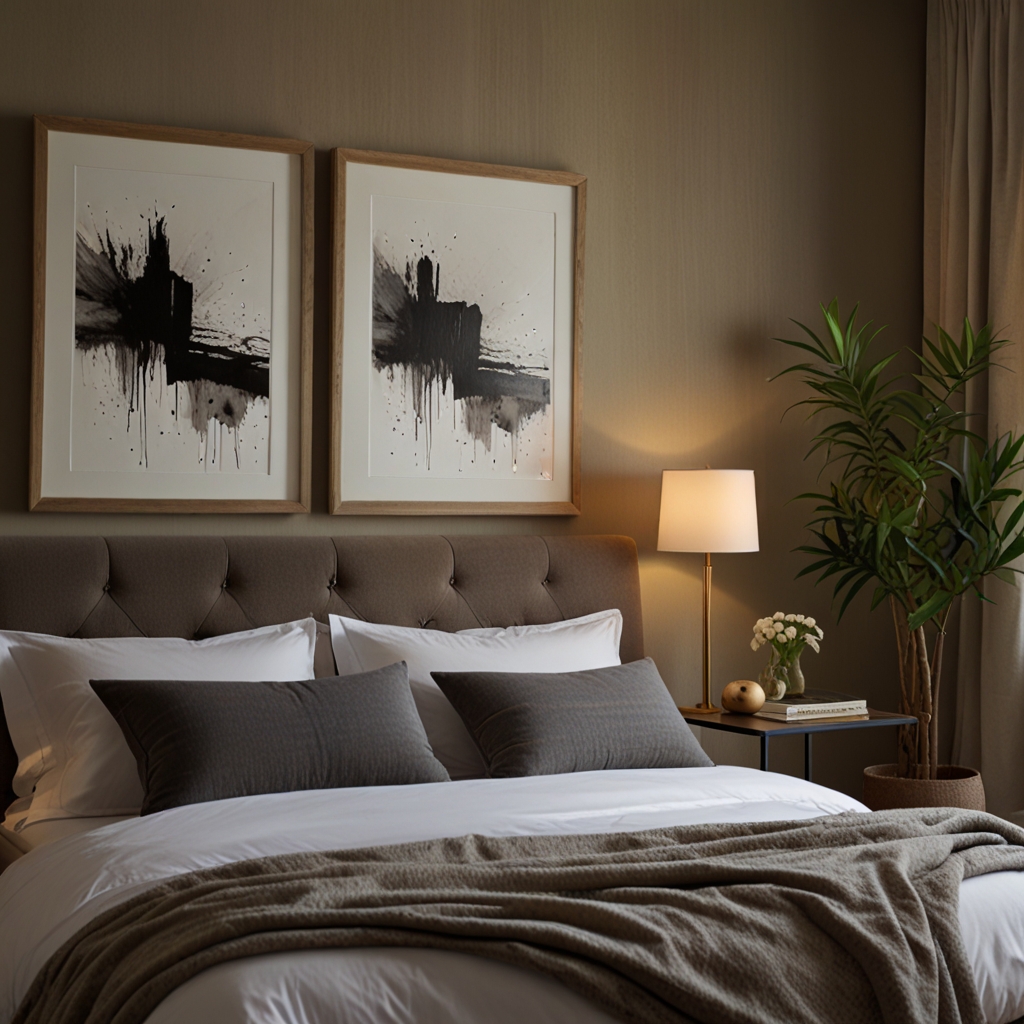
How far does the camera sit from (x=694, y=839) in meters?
2.33

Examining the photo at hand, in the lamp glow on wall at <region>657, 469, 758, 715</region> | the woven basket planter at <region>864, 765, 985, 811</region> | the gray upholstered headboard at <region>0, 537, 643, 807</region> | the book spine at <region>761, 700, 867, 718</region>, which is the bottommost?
the woven basket planter at <region>864, 765, 985, 811</region>

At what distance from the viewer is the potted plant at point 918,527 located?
13.0 feet

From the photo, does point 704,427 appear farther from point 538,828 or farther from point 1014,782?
point 538,828

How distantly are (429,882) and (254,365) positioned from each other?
2.12 m

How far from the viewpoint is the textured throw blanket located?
1.73 meters

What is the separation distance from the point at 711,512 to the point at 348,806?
175 cm

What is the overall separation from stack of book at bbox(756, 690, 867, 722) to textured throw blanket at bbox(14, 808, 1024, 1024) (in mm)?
1562

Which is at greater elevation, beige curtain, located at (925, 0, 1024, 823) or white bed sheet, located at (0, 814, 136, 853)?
beige curtain, located at (925, 0, 1024, 823)

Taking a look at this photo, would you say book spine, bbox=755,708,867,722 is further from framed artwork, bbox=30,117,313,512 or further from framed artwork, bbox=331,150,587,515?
framed artwork, bbox=30,117,313,512

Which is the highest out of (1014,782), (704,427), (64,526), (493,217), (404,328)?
(493,217)

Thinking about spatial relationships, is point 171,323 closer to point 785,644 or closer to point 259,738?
point 259,738

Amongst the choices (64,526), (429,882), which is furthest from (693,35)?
(429,882)

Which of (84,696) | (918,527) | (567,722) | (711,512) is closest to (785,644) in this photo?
(711,512)

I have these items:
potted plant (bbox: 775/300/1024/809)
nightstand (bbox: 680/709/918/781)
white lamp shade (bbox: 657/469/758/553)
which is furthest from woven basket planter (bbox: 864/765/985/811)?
white lamp shade (bbox: 657/469/758/553)
